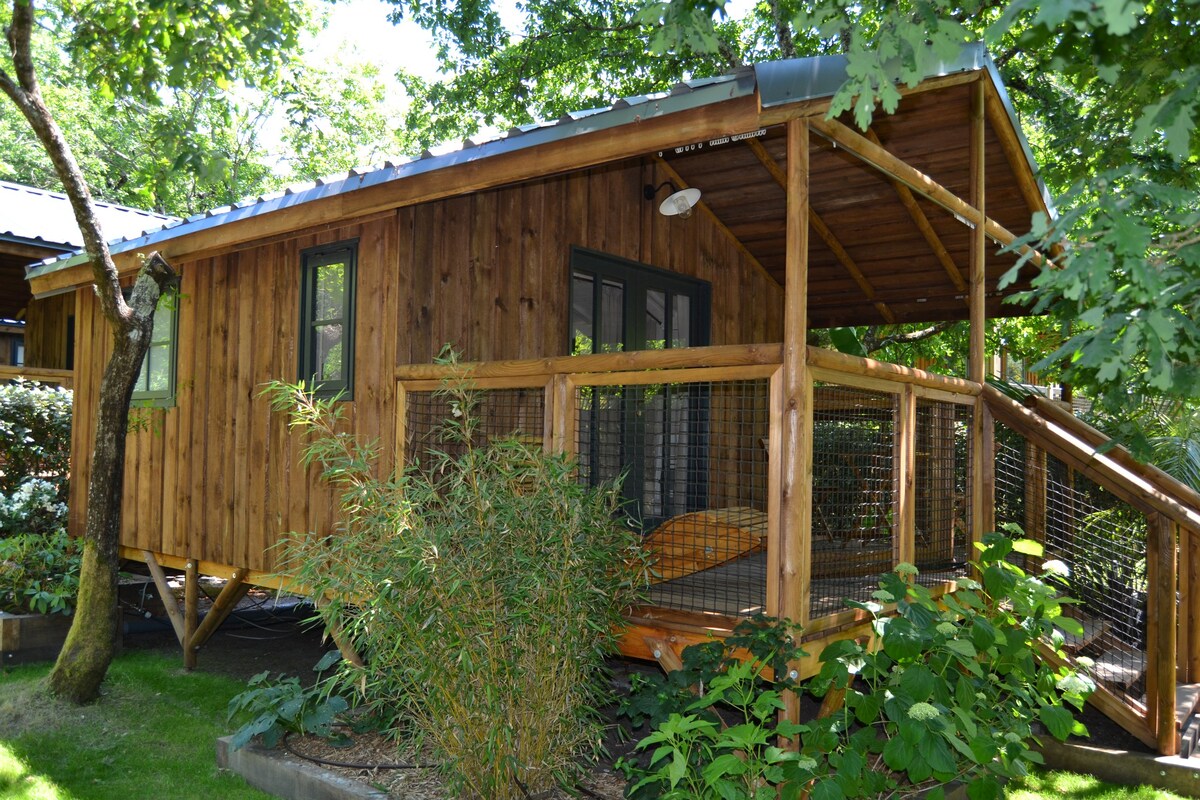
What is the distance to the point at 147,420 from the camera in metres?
7.76

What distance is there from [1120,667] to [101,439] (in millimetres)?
6430

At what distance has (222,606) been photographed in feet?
22.7

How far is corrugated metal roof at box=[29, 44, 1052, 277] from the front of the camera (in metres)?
3.95

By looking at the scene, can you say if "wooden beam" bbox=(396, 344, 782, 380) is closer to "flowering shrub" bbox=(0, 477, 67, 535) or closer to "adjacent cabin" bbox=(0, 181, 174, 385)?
"flowering shrub" bbox=(0, 477, 67, 535)

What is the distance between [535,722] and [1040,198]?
557 cm

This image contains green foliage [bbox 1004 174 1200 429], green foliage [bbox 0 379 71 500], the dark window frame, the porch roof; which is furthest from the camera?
green foliage [bbox 0 379 71 500]

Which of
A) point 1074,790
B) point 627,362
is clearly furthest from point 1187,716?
point 627,362

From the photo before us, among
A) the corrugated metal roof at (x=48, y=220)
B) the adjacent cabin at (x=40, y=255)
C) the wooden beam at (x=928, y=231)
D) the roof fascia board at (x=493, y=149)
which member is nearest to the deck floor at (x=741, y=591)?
the roof fascia board at (x=493, y=149)

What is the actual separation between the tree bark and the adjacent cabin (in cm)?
498

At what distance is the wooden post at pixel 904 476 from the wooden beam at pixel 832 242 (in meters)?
2.53

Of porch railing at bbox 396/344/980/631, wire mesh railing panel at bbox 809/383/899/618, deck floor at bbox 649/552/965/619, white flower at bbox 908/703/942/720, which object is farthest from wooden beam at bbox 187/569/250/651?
white flower at bbox 908/703/942/720

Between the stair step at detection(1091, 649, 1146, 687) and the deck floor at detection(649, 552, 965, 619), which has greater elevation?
the deck floor at detection(649, 552, 965, 619)

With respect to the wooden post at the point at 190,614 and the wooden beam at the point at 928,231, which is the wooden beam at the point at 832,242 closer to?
the wooden beam at the point at 928,231

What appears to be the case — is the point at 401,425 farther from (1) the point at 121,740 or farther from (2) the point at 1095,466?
(2) the point at 1095,466
